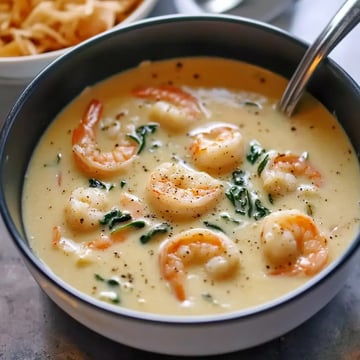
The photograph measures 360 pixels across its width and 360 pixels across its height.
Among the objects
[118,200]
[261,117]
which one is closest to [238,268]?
[118,200]

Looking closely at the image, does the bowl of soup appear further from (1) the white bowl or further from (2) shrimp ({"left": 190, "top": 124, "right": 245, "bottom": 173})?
(1) the white bowl

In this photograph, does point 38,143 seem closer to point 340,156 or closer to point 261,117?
point 261,117

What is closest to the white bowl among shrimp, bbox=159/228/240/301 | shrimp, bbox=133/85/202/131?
shrimp, bbox=133/85/202/131

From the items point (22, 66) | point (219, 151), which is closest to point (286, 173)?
point (219, 151)

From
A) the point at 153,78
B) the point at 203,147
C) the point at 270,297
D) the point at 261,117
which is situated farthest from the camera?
the point at 153,78

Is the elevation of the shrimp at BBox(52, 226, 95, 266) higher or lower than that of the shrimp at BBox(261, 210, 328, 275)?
lower

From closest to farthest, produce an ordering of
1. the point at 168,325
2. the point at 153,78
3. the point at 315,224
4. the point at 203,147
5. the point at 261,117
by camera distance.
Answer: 1. the point at 168,325
2. the point at 315,224
3. the point at 203,147
4. the point at 261,117
5. the point at 153,78

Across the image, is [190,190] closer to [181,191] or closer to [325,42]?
[181,191]
